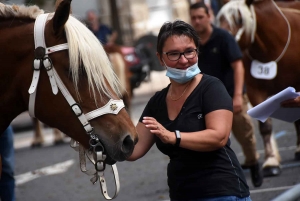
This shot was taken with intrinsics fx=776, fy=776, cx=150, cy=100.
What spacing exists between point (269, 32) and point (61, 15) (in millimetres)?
5393

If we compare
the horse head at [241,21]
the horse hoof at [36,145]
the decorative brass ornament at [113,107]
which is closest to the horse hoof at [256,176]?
the horse head at [241,21]

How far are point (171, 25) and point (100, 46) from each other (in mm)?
493

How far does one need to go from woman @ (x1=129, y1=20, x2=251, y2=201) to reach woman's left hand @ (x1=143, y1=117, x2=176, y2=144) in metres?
0.10

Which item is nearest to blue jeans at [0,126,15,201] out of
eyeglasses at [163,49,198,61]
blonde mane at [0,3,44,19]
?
blonde mane at [0,3,44,19]

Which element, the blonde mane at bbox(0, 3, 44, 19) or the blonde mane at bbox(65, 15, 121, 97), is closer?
the blonde mane at bbox(65, 15, 121, 97)

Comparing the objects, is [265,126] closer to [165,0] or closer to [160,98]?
[160,98]

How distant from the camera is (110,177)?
1039 cm

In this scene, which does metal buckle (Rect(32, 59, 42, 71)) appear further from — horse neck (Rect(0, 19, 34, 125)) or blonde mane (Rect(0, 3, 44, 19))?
blonde mane (Rect(0, 3, 44, 19))

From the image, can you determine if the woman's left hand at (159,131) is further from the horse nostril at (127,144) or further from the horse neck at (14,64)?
the horse neck at (14,64)

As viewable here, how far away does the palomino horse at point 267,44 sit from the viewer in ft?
30.6

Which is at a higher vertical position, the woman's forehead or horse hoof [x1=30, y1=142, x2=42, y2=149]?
the woman's forehead

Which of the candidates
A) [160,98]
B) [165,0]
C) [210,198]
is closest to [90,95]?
[160,98]

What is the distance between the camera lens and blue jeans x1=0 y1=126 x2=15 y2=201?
6035 mm

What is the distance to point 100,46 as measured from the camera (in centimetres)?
A: 452
